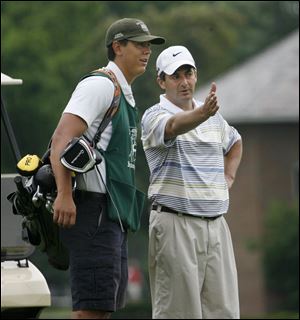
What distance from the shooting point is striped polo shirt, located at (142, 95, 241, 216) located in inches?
262

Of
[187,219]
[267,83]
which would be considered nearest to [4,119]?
[187,219]

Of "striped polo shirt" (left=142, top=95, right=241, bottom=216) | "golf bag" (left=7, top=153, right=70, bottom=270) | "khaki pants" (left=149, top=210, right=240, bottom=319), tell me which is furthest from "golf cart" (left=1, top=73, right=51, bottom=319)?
"striped polo shirt" (left=142, top=95, right=241, bottom=216)

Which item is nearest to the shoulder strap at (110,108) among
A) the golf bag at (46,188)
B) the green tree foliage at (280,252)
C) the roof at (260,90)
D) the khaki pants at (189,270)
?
the golf bag at (46,188)

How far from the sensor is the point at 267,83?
42406 mm

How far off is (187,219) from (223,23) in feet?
127

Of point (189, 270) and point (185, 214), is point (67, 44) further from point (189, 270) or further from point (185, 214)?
point (189, 270)

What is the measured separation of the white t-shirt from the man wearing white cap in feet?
1.12

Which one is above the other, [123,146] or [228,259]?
[123,146]

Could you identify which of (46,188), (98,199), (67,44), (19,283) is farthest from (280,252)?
(46,188)

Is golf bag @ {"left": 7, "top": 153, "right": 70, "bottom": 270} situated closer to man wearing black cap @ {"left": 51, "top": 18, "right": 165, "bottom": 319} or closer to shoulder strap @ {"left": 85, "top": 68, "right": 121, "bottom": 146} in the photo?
man wearing black cap @ {"left": 51, "top": 18, "right": 165, "bottom": 319}

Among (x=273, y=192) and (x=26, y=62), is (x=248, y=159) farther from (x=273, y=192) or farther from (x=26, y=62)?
(x=26, y=62)

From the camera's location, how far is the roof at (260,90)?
40.1m

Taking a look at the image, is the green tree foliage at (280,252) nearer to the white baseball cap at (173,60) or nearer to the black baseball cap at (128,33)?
the white baseball cap at (173,60)

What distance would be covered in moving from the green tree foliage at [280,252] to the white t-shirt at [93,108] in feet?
91.1
